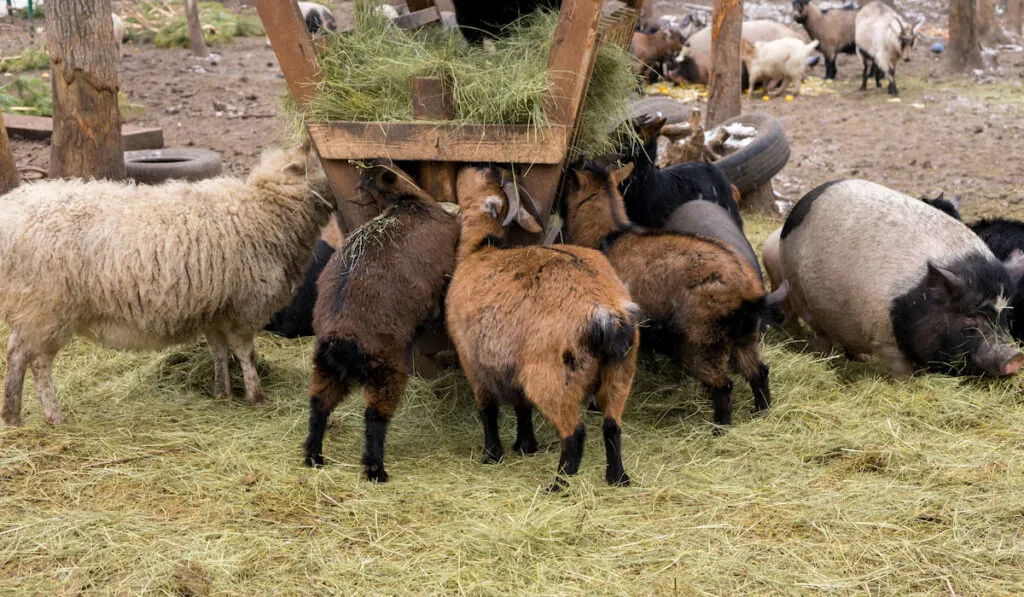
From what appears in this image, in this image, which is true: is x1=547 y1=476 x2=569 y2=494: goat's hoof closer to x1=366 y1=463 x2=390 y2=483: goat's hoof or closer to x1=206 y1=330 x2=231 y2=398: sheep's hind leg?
x1=366 y1=463 x2=390 y2=483: goat's hoof

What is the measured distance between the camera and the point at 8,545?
4250mm

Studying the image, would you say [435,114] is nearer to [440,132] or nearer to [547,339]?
[440,132]

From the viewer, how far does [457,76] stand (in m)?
5.65

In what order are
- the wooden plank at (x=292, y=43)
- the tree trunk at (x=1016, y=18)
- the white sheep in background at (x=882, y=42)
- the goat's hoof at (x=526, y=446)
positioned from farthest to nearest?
the tree trunk at (x=1016, y=18) < the white sheep in background at (x=882, y=42) < the wooden plank at (x=292, y=43) < the goat's hoof at (x=526, y=446)

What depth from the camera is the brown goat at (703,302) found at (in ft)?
17.6

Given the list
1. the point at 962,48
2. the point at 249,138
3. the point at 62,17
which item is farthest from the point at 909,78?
the point at 62,17

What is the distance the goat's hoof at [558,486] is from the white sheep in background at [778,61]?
14.9m

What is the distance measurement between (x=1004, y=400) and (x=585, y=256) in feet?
9.36

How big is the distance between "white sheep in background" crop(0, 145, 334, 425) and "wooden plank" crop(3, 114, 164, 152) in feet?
21.5

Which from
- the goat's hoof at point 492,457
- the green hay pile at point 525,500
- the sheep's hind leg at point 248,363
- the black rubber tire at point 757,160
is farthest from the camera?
the black rubber tire at point 757,160

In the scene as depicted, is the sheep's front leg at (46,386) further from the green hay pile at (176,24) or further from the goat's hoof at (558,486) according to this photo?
the green hay pile at (176,24)

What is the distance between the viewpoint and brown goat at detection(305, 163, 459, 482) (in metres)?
4.81

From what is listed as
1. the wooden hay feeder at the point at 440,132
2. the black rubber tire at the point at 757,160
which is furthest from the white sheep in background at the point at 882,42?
the wooden hay feeder at the point at 440,132

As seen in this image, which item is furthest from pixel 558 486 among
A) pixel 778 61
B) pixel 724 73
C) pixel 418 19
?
pixel 778 61
